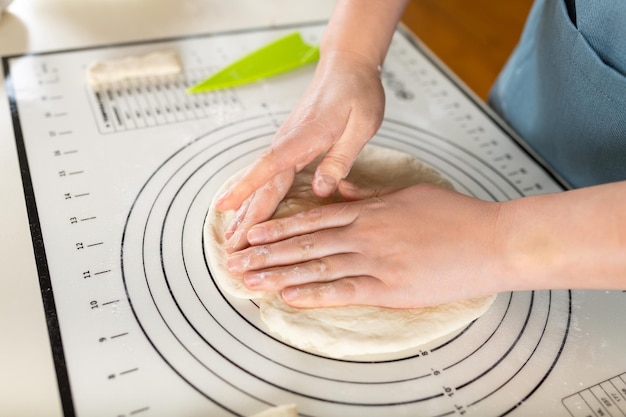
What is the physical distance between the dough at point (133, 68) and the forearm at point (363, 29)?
0.28 metres

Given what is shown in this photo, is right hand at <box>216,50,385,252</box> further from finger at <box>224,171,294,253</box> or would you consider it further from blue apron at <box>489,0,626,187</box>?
blue apron at <box>489,0,626,187</box>

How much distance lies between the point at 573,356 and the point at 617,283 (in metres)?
0.11

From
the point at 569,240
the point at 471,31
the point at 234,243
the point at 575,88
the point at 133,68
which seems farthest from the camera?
the point at 471,31

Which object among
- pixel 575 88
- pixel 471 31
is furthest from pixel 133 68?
pixel 471 31

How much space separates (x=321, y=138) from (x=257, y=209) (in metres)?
0.12

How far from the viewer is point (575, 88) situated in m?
0.82

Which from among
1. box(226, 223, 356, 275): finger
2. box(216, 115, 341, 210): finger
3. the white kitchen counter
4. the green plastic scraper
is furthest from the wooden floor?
box(226, 223, 356, 275): finger

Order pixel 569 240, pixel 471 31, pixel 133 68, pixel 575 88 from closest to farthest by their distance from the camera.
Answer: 1. pixel 569 240
2. pixel 575 88
3. pixel 133 68
4. pixel 471 31

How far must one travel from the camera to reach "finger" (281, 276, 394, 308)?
23.6 inches

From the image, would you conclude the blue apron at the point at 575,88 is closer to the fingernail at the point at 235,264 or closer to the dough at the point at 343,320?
the dough at the point at 343,320

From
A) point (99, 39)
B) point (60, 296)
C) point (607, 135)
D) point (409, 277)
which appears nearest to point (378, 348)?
point (409, 277)

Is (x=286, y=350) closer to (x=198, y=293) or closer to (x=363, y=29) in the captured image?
(x=198, y=293)

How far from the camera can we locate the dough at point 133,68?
92 cm

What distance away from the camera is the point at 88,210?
2.33ft
